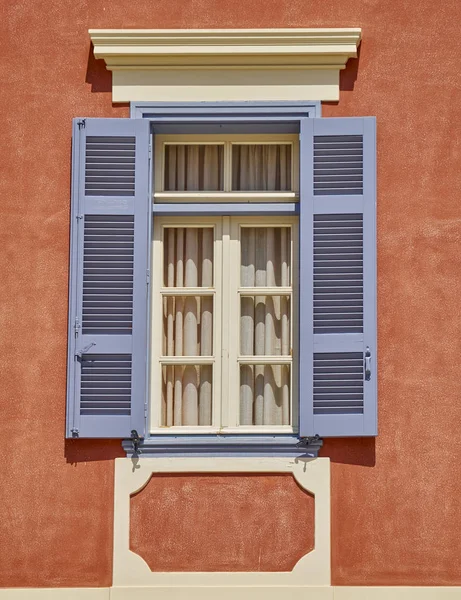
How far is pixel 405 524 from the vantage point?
6.73 m

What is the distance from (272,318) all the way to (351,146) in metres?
1.14

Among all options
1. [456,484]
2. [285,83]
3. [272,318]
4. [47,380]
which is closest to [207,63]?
[285,83]

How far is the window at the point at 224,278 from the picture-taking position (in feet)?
22.3

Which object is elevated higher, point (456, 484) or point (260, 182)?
point (260, 182)

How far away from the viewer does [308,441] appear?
22.2 feet

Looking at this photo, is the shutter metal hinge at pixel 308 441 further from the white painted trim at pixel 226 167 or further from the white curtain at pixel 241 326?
the white painted trim at pixel 226 167

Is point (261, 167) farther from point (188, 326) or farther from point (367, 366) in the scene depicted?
point (367, 366)

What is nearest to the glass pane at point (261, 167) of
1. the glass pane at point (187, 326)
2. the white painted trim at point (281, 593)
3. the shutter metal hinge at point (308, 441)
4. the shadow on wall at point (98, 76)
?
the glass pane at point (187, 326)

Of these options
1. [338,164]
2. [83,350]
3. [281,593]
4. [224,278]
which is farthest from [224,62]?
[281,593]

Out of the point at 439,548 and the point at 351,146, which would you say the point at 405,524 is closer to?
the point at 439,548

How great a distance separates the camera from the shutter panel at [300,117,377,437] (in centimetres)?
677

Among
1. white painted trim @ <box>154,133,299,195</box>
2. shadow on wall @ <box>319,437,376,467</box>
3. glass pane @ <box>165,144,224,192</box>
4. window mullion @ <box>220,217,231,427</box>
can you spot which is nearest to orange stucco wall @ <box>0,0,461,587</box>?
shadow on wall @ <box>319,437,376,467</box>

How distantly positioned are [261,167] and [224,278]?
731 millimetres

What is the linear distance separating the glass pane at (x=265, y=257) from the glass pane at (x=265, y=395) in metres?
0.53
